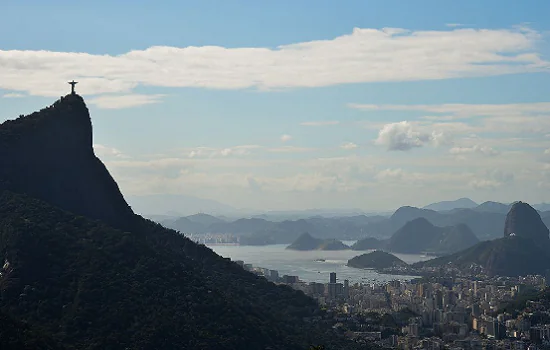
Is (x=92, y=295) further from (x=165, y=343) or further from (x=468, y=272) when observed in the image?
(x=468, y=272)

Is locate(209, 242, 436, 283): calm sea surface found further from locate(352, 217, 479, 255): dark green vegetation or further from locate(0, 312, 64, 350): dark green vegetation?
locate(0, 312, 64, 350): dark green vegetation

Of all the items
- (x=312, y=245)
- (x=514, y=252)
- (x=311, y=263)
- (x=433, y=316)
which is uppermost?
(x=312, y=245)

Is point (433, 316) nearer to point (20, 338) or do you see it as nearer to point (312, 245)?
point (20, 338)

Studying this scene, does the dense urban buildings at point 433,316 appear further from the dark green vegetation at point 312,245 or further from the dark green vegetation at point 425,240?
the dark green vegetation at point 312,245

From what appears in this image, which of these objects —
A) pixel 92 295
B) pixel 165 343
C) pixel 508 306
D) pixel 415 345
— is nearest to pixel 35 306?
pixel 92 295

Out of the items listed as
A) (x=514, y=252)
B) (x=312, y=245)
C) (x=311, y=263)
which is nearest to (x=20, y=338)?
(x=514, y=252)

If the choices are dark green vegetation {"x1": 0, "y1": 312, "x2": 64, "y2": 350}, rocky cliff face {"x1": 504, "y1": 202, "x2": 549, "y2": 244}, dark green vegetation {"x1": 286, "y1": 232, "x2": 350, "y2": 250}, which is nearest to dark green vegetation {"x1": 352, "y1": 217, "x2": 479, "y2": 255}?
dark green vegetation {"x1": 286, "y1": 232, "x2": 350, "y2": 250}
